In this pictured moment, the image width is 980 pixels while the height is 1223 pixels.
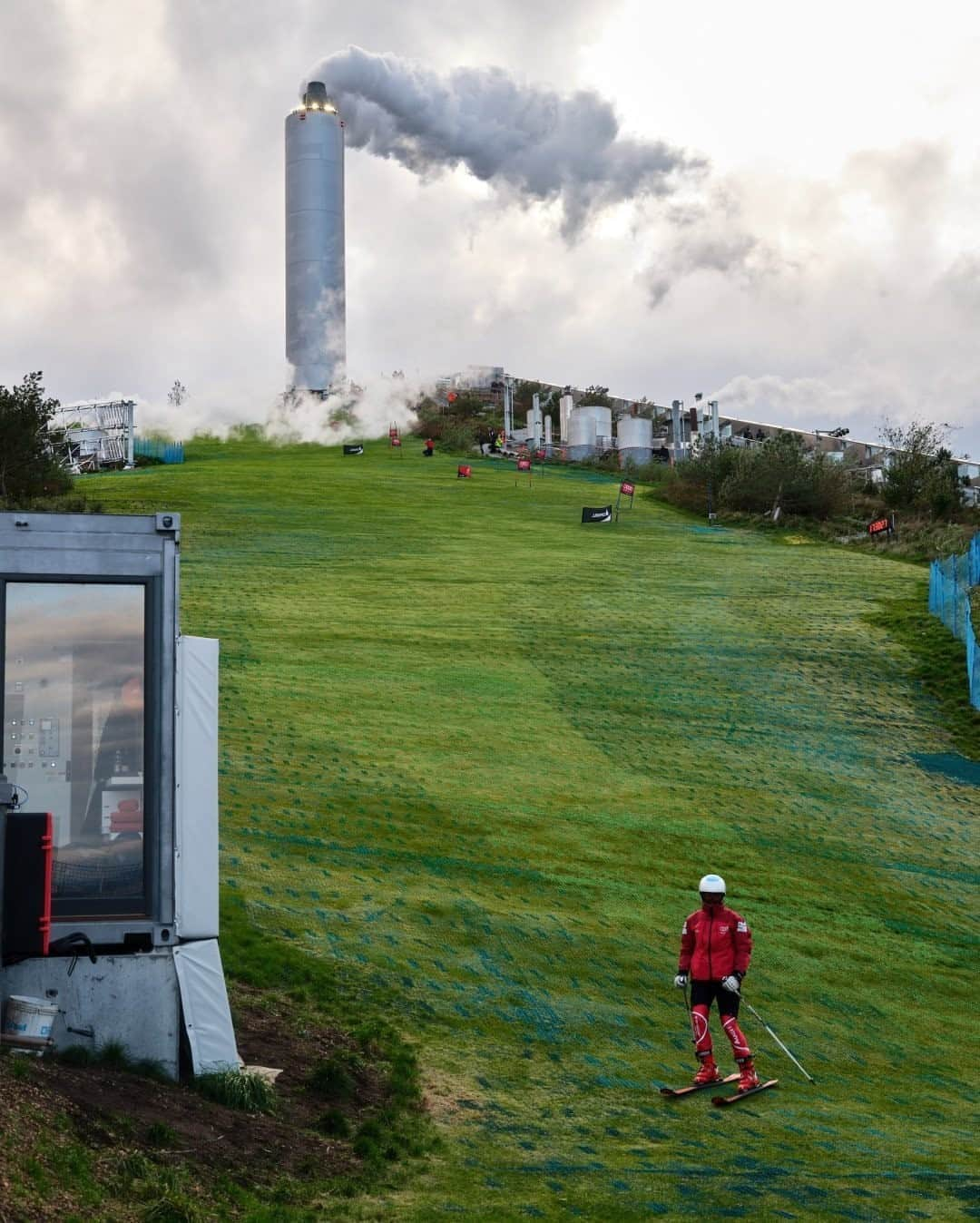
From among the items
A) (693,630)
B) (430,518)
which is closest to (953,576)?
(693,630)

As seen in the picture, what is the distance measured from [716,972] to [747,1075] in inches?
36.4

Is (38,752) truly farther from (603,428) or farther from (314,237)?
(314,237)

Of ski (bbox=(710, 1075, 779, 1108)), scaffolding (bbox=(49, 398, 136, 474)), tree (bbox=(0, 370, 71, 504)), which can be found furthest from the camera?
scaffolding (bbox=(49, 398, 136, 474))

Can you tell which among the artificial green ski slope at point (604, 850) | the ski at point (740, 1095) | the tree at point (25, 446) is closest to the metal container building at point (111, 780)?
the artificial green ski slope at point (604, 850)

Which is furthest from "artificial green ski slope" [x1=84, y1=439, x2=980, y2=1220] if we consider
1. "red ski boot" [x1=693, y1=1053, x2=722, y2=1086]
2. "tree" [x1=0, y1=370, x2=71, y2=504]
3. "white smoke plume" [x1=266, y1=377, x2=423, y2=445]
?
"white smoke plume" [x1=266, y1=377, x2=423, y2=445]

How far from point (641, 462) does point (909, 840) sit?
217ft

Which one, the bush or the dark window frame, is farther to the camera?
the bush

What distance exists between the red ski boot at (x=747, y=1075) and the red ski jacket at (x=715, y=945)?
753 millimetres

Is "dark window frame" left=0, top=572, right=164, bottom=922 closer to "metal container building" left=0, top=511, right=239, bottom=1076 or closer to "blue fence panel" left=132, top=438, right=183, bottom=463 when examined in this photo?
"metal container building" left=0, top=511, right=239, bottom=1076

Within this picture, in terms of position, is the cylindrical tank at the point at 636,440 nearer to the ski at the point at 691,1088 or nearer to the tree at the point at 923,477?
the tree at the point at 923,477

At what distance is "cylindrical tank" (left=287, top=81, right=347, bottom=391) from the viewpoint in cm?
11044

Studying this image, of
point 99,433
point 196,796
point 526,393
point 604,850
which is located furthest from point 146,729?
point 526,393

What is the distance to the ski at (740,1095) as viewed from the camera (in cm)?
1215

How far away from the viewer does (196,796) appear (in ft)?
35.2
